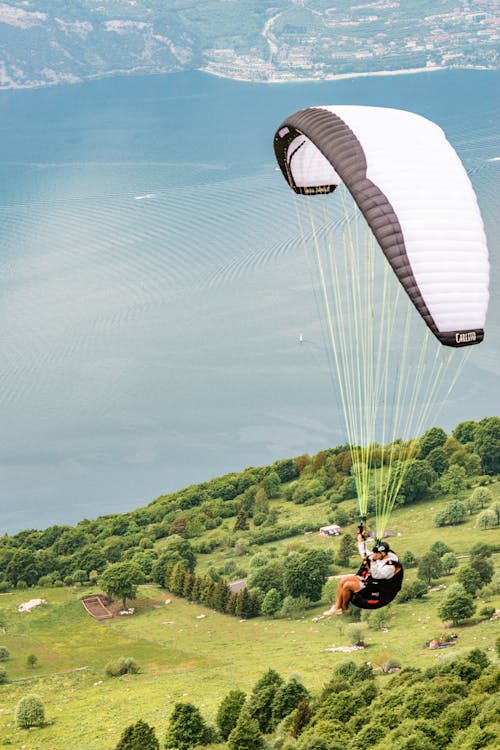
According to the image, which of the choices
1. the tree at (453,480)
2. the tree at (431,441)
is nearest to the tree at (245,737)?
the tree at (453,480)

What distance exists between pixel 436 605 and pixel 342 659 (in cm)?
614

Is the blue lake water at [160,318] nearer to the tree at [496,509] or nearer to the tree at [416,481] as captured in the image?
the tree at [416,481]

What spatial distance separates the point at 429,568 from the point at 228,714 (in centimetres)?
1723

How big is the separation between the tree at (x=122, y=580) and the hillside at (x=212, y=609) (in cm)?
74

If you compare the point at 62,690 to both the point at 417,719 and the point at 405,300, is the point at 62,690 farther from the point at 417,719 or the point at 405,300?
the point at 405,300

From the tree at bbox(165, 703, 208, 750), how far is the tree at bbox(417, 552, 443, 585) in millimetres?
17599

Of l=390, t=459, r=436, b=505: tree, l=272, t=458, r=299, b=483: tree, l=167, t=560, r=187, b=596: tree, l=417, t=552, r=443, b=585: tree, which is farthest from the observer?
l=272, t=458, r=299, b=483: tree

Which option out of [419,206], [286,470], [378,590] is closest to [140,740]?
[378,590]

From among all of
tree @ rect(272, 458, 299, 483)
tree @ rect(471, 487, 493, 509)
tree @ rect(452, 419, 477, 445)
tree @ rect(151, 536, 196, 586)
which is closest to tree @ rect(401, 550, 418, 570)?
tree @ rect(471, 487, 493, 509)

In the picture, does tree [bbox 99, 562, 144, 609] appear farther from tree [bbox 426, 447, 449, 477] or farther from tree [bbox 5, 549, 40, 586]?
tree [bbox 426, 447, 449, 477]

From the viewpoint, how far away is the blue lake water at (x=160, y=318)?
Answer: 8081 cm

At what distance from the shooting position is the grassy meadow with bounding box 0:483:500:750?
130 feet

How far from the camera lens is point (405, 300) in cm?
10431

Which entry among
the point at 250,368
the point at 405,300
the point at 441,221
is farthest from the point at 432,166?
the point at 405,300
